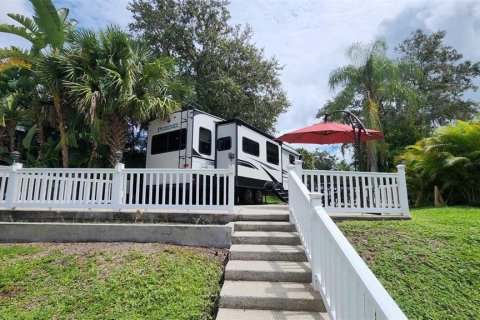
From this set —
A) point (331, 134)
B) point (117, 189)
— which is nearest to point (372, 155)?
point (331, 134)

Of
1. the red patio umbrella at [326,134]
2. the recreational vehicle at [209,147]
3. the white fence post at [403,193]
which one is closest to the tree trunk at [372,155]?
the recreational vehicle at [209,147]

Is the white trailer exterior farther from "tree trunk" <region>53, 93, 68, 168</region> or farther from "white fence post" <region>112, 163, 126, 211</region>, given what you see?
"white fence post" <region>112, 163, 126, 211</region>

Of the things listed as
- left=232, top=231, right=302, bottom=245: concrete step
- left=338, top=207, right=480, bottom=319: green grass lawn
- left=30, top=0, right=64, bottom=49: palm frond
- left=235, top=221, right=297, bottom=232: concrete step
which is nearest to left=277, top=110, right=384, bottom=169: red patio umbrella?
left=338, top=207, right=480, bottom=319: green grass lawn

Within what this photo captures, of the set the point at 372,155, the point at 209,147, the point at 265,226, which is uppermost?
the point at 372,155

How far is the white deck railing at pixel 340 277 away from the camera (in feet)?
5.90

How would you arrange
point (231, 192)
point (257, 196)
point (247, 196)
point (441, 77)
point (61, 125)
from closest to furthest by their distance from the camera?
point (231, 192)
point (61, 125)
point (247, 196)
point (257, 196)
point (441, 77)

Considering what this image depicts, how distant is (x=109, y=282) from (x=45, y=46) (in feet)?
28.8

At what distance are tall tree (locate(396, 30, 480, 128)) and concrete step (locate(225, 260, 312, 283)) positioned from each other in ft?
63.7

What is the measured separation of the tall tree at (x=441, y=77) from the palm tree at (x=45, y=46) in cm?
1969

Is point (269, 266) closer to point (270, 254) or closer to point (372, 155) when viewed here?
point (270, 254)

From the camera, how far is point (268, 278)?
3.83 m

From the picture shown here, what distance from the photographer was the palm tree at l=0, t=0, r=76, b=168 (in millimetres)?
8664

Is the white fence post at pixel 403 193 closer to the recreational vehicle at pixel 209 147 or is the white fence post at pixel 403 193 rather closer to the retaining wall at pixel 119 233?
the retaining wall at pixel 119 233

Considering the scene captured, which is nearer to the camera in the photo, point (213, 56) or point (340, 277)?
point (340, 277)
